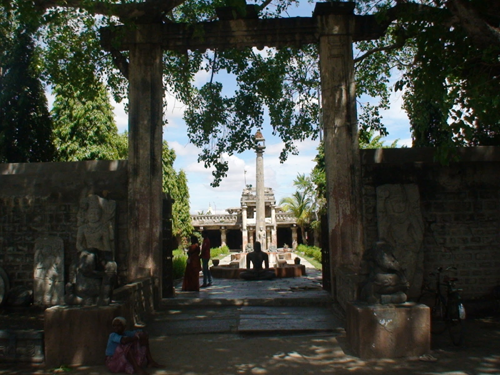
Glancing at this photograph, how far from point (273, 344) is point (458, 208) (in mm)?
4636

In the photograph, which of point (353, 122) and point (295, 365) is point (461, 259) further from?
point (295, 365)

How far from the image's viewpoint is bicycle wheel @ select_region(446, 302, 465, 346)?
6.05m

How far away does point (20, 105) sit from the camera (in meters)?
18.2

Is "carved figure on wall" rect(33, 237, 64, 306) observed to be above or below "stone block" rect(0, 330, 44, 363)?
above

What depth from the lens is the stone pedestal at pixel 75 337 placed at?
5434 mm

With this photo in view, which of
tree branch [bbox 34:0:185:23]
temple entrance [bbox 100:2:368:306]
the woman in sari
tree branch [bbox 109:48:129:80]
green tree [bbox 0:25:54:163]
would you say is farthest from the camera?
green tree [bbox 0:25:54:163]

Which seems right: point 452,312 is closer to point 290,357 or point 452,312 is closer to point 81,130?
point 290,357

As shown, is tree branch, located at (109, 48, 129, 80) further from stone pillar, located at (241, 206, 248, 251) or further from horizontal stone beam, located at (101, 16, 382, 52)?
stone pillar, located at (241, 206, 248, 251)

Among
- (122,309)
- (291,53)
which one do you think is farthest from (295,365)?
(291,53)

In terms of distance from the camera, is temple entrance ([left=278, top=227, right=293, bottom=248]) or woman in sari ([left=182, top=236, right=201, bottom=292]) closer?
woman in sari ([left=182, top=236, right=201, bottom=292])

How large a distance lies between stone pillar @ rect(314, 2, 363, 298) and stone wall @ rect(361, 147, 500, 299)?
31 centimetres

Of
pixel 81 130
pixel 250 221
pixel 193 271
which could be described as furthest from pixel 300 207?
pixel 193 271

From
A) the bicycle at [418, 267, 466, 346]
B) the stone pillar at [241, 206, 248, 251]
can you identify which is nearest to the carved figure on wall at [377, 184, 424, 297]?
the bicycle at [418, 267, 466, 346]

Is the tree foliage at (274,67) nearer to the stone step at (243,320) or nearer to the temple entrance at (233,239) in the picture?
the stone step at (243,320)
